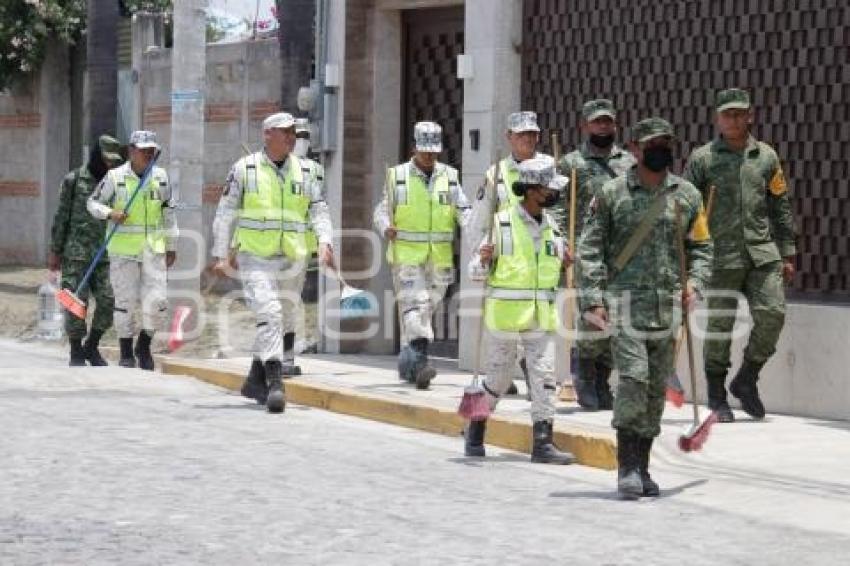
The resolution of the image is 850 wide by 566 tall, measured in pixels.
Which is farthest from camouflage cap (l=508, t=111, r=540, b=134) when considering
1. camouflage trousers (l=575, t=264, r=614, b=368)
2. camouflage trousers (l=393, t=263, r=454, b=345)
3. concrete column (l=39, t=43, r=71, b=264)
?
concrete column (l=39, t=43, r=71, b=264)

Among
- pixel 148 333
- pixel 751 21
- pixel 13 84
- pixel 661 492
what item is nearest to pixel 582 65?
pixel 751 21

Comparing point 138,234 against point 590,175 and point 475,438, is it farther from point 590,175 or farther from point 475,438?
point 475,438

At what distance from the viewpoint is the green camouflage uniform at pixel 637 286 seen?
10.6 meters

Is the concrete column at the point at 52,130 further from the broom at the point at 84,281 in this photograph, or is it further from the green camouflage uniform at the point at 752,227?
the green camouflage uniform at the point at 752,227

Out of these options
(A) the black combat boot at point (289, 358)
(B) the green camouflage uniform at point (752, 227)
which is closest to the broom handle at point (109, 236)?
(A) the black combat boot at point (289, 358)

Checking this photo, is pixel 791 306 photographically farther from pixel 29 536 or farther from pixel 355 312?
pixel 29 536

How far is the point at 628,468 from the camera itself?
10625 mm

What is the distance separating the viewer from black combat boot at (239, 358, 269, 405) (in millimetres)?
14797

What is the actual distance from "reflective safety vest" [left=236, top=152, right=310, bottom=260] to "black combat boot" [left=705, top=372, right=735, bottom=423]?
320 centimetres

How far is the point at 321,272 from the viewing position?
61.1 ft

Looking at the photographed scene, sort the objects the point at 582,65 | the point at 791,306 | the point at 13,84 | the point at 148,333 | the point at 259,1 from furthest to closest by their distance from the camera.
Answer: the point at 13,84 → the point at 259,1 → the point at 148,333 → the point at 582,65 → the point at 791,306

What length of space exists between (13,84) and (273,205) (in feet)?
62.3

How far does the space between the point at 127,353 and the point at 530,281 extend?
7.21m

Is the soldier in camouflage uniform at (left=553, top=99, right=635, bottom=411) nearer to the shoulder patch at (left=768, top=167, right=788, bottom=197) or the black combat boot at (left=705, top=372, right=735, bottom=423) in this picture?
the black combat boot at (left=705, top=372, right=735, bottom=423)
